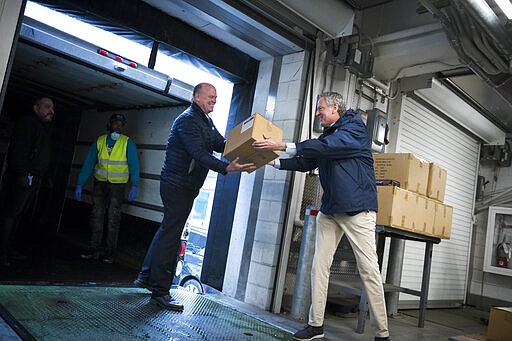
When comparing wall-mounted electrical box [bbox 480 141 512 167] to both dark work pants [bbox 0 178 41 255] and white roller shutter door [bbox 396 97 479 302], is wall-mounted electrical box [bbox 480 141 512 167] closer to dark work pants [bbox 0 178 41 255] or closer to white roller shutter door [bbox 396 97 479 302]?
white roller shutter door [bbox 396 97 479 302]

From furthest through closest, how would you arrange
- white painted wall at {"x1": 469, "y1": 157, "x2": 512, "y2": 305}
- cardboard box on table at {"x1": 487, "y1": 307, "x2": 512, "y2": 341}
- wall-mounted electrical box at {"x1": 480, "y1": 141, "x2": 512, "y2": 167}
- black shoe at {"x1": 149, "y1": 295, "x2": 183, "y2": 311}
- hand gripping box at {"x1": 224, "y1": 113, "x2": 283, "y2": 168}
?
wall-mounted electrical box at {"x1": 480, "y1": 141, "x2": 512, "y2": 167}
white painted wall at {"x1": 469, "y1": 157, "x2": 512, "y2": 305}
cardboard box on table at {"x1": 487, "y1": 307, "x2": 512, "y2": 341}
black shoe at {"x1": 149, "y1": 295, "x2": 183, "y2": 311}
hand gripping box at {"x1": 224, "y1": 113, "x2": 283, "y2": 168}

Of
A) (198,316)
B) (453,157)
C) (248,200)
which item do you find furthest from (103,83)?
(453,157)

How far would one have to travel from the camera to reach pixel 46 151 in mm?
4629

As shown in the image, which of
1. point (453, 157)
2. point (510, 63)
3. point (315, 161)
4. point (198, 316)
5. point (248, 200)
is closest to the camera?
point (198, 316)

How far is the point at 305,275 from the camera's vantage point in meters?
4.20

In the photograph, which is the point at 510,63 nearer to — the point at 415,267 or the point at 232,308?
the point at 415,267

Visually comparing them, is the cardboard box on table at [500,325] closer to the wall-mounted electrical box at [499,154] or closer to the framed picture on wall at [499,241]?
the framed picture on wall at [499,241]

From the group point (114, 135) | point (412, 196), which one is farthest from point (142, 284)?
Result: point (412, 196)

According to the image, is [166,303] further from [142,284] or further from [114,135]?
[114,135]

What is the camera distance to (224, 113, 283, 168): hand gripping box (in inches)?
126

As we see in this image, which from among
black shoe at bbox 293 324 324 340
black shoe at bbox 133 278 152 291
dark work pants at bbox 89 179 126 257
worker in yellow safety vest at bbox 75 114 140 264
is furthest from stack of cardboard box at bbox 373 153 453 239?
dark work pants at bbox 89 179 126 257

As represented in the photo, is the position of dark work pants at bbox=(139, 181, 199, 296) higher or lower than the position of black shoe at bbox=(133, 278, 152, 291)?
higher

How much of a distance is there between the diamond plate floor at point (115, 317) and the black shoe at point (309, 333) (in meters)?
0.10

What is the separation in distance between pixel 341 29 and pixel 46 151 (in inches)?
147
